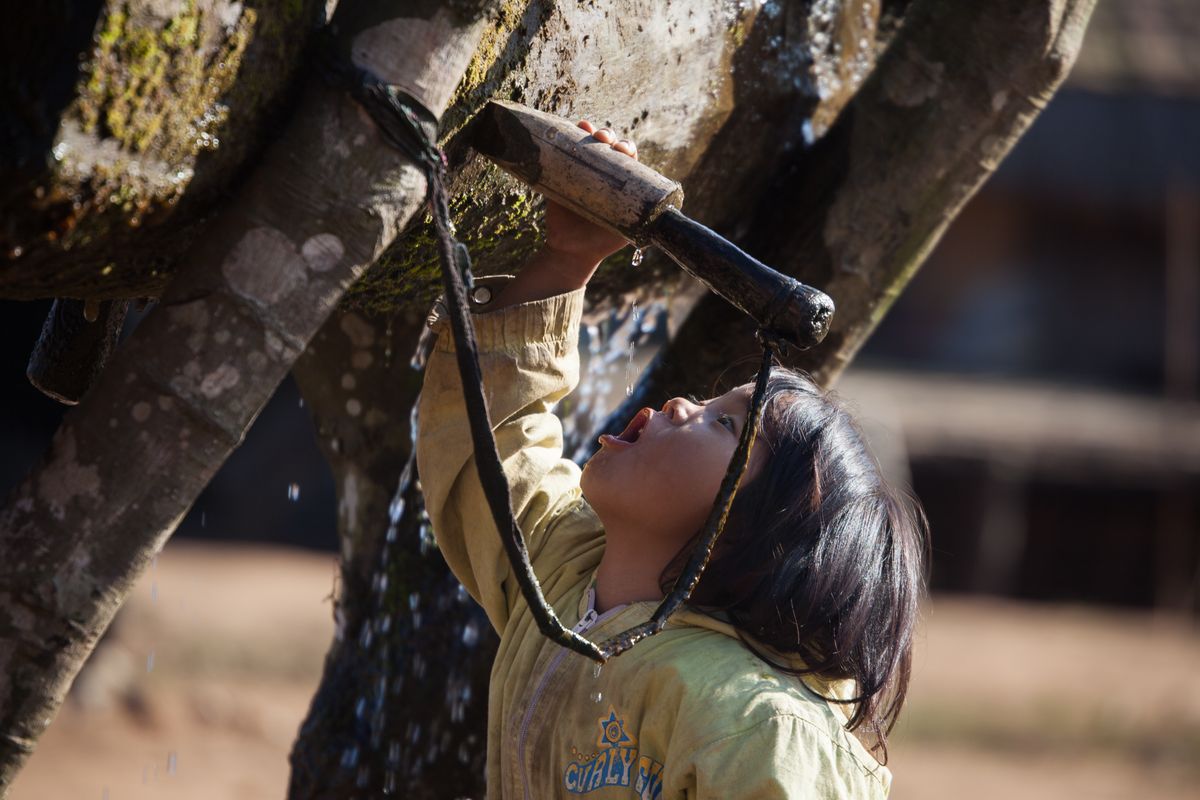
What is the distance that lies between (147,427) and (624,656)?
715mm

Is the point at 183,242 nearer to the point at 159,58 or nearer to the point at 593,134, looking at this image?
the point at 159,58

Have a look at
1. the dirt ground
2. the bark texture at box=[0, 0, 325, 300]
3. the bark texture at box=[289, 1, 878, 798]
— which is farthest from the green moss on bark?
the dirt ground

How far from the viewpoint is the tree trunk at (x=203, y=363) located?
1013 mm

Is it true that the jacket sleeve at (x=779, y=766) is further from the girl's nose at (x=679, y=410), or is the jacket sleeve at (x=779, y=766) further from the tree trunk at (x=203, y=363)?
the tree trunk at (x=203, y=363)

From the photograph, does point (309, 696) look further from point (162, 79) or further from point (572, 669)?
point (162, 79)

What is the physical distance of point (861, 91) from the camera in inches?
73.7

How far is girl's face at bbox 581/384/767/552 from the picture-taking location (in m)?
1.58

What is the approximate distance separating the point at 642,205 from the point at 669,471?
0.41 metres

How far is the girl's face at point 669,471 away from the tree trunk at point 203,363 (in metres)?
0.56

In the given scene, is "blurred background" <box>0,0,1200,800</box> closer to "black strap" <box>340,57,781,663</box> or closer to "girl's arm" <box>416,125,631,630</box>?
"girl's arm" <box>416,125,631,630</box>

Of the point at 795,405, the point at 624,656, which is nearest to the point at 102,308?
the point at 624,656

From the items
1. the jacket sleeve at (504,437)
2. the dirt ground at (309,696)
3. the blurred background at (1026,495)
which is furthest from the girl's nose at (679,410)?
the blurred background at (1026,495)

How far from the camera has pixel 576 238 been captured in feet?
4.89

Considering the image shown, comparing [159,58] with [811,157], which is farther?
[811,157]
